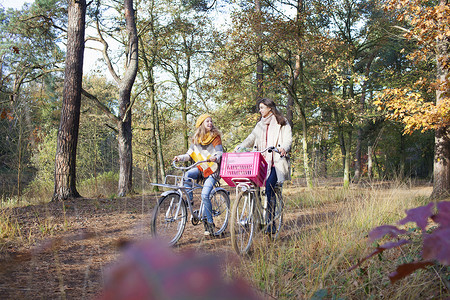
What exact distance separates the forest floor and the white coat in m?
0.69

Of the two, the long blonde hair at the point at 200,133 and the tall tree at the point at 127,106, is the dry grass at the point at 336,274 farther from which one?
the tall tree at the point at 127,106

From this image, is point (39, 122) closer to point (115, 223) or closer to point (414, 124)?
point (115, 223)

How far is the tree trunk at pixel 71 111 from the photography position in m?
8.06

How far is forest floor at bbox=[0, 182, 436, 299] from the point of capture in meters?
2.94

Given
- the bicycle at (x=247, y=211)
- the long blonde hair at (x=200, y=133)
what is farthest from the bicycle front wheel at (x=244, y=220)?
the long blonde hair at (x=200, y=133)

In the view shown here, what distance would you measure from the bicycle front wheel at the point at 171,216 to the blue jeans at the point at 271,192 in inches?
45.7

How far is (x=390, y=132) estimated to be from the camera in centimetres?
2281

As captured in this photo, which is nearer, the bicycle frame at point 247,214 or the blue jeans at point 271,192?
the bicycle frame at point 247,214

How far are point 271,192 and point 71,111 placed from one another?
223 inches

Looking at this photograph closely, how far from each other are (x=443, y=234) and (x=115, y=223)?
607 centimetres

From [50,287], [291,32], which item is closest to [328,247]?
[50,287]

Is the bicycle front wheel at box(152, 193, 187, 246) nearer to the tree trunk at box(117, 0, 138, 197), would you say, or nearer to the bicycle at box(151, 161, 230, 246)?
the bicycle at box(151, 161, 230, 246)

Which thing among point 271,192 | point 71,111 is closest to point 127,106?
point 71,111

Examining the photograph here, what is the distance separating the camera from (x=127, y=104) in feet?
36.4
